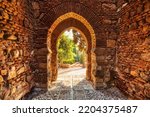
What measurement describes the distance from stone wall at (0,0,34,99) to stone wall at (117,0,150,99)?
2900 mm

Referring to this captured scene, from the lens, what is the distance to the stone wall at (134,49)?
3287mm

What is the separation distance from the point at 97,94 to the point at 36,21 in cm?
305

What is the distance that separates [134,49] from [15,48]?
3.03m

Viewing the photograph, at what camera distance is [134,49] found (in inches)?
152

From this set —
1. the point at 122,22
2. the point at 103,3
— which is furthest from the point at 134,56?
the point at 103,3

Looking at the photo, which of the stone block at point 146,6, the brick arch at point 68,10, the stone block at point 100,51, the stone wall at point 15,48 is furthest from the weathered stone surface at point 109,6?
the stone wall at point 15,48

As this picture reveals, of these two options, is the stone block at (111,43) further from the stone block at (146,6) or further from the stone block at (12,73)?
the stone block at (12,73)

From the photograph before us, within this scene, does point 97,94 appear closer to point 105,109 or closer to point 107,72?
point 107,72

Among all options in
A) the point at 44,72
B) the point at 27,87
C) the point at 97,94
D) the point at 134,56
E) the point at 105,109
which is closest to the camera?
the point at 105,109

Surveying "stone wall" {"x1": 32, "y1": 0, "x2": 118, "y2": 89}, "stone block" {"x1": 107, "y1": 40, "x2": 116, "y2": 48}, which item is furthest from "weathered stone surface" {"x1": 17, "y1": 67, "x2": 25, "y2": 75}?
"stone block" {"x1": 107, "y1": 40, "x2": 116, "y2": 48}

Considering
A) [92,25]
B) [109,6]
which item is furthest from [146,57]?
[109,6]

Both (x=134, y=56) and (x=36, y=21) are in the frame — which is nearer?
(x=134, y=56)

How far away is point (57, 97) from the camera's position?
4.24m

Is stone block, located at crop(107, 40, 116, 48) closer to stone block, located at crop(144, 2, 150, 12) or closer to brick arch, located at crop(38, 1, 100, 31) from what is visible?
brick arch, located at crop(38, 1, 100, 31)
